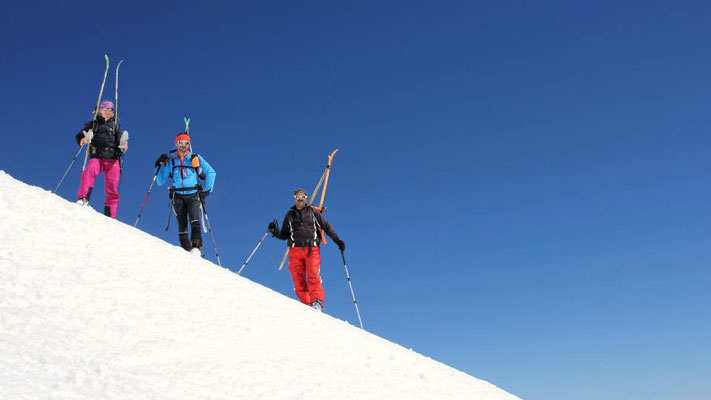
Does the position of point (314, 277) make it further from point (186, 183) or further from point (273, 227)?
point (186, 183)

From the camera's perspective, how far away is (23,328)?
4.00 meters

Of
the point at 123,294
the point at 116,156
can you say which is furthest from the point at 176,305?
the point at 116,156

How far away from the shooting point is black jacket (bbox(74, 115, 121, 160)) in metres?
10.7

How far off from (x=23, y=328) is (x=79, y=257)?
2.11 metres

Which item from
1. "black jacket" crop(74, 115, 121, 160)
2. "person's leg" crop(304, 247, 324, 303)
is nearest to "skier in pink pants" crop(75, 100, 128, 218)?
"black jacket" crop(74, 115, 121, 160)

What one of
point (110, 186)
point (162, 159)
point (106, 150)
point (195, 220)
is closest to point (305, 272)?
point (195, 220)

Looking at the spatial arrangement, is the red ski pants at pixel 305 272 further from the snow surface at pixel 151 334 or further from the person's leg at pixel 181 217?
the snow surface at pixel 151 334

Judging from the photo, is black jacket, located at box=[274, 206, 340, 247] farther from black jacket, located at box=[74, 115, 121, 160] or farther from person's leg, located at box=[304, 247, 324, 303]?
black jacket, located at box=[74, 115, 121, 160]

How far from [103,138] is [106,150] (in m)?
0.24

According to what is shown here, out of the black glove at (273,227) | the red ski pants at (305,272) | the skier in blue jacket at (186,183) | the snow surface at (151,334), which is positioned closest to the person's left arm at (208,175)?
the skier in blue jacket at (186,183)

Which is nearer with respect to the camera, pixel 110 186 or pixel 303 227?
pixel 110 186

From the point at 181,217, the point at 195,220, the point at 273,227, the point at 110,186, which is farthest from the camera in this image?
the point at 273,227

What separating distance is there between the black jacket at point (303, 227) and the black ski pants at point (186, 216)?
5.76 ft

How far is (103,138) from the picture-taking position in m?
10.7
